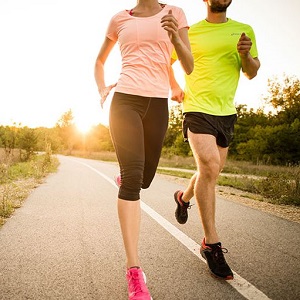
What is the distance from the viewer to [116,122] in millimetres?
2463

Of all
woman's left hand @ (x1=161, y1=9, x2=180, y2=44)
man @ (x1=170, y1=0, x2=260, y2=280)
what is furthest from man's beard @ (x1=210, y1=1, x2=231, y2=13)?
woman's left hand @ (x1=161, y1=9, x2=180, y2=44)

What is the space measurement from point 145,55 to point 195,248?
1.96m

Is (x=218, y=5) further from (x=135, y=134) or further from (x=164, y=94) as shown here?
(x=135, y=134)

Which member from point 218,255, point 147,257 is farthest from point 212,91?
point 147,257

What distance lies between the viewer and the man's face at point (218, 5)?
10.6ft

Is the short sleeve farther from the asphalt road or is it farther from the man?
the asphalt road

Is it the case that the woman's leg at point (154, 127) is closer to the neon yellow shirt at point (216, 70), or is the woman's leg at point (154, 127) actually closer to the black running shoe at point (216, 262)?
the neon yellow shirt at point (216, 70)

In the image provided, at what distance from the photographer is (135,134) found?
2.40 metres

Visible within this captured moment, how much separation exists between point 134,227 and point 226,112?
1520 millimetres

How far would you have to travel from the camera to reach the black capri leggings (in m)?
2.36

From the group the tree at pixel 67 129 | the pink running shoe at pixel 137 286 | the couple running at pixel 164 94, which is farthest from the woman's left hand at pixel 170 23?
the tree at pixel 67 129

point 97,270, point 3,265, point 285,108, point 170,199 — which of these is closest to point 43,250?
point 3,265

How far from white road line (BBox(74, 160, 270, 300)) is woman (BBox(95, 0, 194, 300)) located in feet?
2.43

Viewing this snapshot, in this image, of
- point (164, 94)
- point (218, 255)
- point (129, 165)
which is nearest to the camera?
point (129, 165)
